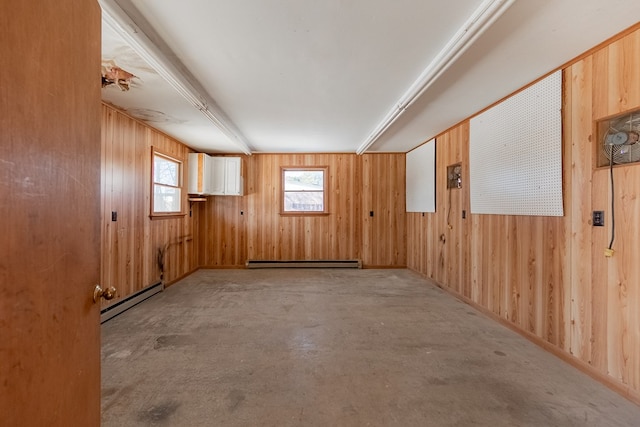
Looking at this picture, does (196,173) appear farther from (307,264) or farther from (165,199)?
(307,264)

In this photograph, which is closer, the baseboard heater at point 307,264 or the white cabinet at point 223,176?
the white cabinet at point 223,176

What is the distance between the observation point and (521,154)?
252cm

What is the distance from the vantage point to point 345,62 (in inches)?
85.0

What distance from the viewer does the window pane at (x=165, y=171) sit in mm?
4000

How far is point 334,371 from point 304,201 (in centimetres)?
390

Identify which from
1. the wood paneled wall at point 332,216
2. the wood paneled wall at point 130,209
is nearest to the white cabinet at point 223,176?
the wood paneled wall at point 332,216

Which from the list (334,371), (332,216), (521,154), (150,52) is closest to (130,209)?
(150,52)

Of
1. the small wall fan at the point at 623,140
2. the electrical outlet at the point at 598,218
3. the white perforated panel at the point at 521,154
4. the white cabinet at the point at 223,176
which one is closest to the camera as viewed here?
the small wall fan at the point at 623,140

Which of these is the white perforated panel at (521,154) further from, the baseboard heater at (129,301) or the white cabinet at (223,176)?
the baseboard heater at (129,301)

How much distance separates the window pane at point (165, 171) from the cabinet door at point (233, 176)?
34.5 inches

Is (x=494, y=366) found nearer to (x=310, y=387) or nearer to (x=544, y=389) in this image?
(x=544, y=389)

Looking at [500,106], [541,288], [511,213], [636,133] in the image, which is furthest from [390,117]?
[541,288]

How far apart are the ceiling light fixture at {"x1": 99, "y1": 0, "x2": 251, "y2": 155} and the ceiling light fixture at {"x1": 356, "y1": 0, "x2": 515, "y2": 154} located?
2078mm

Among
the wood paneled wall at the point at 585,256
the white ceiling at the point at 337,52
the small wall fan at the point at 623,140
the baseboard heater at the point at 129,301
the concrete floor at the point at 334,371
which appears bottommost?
the concrete floor at the point at 334,371
